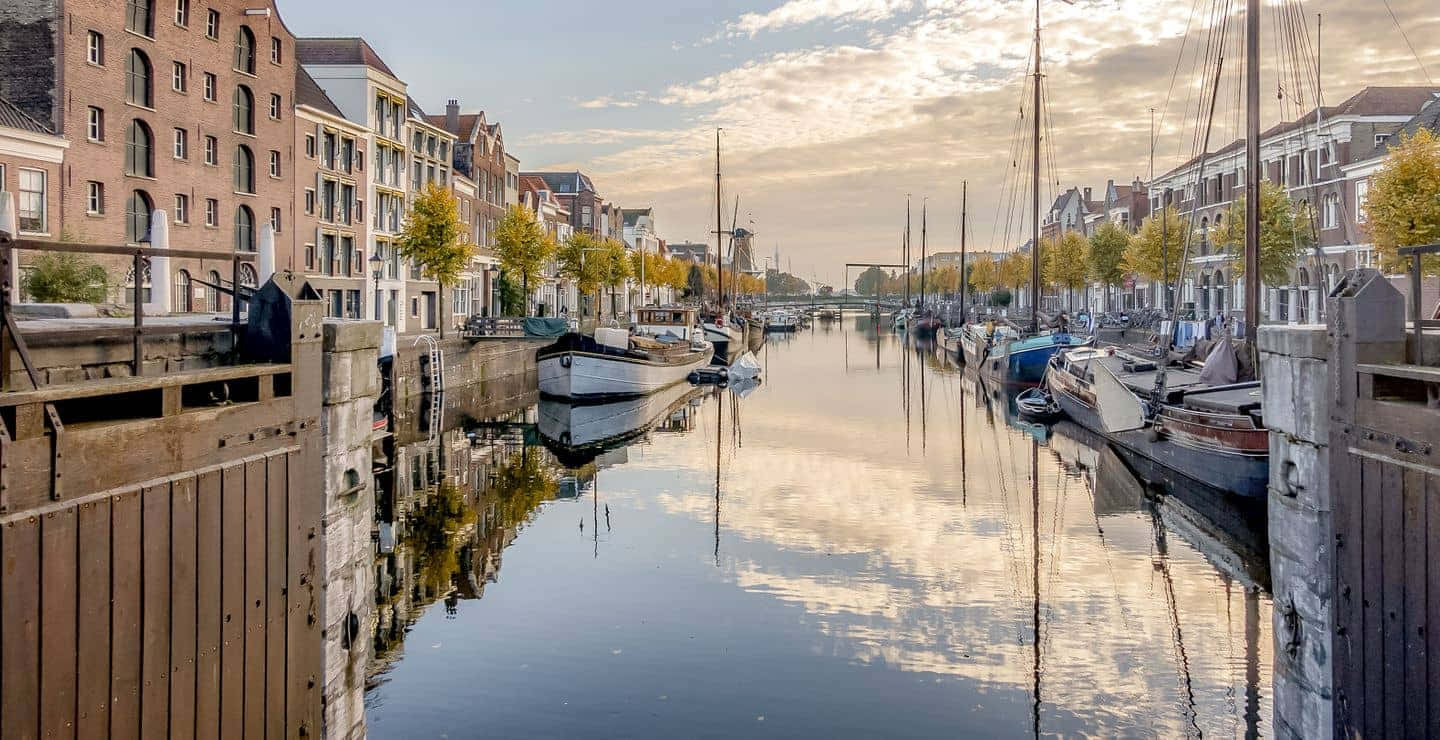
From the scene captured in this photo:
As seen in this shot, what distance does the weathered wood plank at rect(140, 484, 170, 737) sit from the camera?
6.71m

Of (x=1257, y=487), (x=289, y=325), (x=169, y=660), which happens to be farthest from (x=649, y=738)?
(x=1257, y=487)

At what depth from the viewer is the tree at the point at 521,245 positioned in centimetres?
5562

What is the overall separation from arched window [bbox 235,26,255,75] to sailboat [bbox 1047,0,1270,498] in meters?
32.8

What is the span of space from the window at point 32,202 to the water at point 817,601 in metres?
12.7

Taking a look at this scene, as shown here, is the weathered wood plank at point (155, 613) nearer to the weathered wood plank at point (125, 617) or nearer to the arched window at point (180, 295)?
the weathered wood plank at point (125, 617)

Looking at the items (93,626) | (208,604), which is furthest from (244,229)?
(93,626)

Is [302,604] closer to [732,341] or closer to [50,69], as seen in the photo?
[50,69]

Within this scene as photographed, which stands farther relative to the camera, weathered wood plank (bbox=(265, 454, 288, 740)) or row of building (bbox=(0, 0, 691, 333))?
row of building (bbox=(0, 0, 691, 333))

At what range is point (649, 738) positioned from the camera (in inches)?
369

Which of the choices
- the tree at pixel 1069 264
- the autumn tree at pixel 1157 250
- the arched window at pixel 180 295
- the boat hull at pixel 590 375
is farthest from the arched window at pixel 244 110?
the tree at pixel 1069 264

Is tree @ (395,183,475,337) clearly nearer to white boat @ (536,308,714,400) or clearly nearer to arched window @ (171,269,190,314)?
white boat @ (536,308,714,400)

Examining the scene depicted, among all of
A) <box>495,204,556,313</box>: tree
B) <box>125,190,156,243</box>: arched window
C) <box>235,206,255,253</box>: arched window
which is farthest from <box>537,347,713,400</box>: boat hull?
<box>495,204,556,313</box>: tree

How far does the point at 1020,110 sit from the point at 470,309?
33.3 m

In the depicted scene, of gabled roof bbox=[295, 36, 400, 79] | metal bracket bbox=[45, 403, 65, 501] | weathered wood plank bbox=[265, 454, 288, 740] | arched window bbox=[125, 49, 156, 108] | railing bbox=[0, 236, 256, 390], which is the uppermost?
gabled roof bbox=[295, 36, 400, 79]
